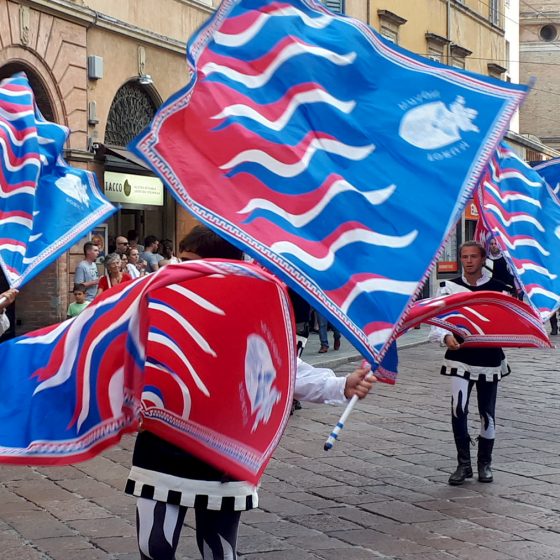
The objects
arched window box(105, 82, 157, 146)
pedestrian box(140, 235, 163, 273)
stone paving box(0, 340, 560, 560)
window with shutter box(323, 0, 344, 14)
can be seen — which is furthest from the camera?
window with shutter box(323, 0, 344, 14)

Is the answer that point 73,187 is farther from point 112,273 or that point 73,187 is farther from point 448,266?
point 448,266

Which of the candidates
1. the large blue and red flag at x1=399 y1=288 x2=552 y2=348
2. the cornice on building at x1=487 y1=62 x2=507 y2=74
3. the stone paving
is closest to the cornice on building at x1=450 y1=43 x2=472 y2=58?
the cornice on building at x1=487 y1=62 x2=507 y2=74

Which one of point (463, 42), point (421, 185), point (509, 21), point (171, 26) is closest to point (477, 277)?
point (421, 185)

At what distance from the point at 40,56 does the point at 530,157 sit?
29.6 meters

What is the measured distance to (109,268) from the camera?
40.2ft

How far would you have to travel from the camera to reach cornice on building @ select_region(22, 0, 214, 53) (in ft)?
51.8

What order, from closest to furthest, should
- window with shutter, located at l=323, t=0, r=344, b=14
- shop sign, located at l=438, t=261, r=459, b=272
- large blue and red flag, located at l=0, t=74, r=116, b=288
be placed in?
large blue and red flag, located at l=0, t=74, r=116, b=288, window with shutter, located at l=323, t=0, r=344, b=14, shop sign, located at l=438, t=261, r=459, b=272

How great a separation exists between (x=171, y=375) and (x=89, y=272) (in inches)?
385

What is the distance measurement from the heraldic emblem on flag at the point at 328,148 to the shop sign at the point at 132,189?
12859 mm

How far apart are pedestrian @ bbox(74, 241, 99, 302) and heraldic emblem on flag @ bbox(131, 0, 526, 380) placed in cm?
867

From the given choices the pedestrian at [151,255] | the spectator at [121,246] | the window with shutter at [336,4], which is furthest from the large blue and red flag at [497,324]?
the window with shutter at [336,4]

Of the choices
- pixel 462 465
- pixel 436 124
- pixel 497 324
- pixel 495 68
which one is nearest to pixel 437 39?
pixel 495 68

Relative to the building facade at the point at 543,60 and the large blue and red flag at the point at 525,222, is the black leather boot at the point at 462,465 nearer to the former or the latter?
the large blue and red flag at the point at 525,222

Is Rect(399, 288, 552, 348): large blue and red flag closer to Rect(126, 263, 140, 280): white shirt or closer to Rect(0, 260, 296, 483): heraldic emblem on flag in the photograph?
Rect(0, 260, 296, 483): heraldic emblem on flag
